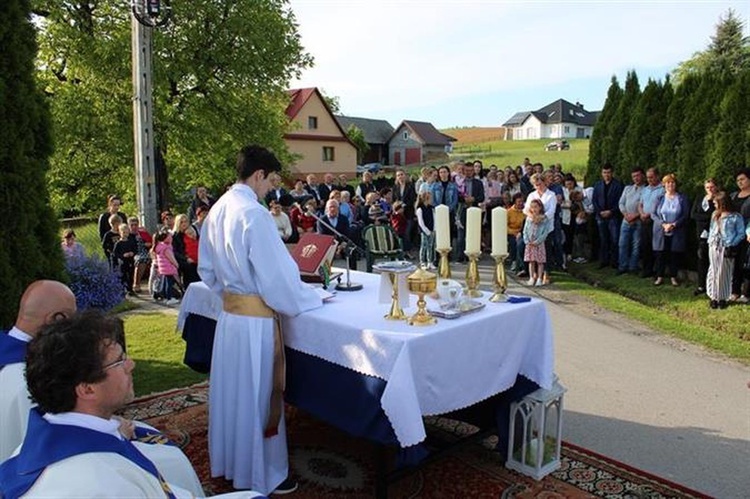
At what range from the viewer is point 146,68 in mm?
10445

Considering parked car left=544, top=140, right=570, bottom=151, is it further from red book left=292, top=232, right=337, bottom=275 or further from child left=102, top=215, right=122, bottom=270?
red book left=292, top=232, right=337, bottom=275

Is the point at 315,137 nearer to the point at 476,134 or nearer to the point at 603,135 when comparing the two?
the point at 603,135

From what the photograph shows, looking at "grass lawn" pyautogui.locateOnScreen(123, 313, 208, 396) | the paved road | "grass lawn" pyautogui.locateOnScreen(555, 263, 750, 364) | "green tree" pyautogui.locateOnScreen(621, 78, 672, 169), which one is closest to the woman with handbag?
"grass lawn" pyautogui.locateOnScreen(555, 263, 750, 364)

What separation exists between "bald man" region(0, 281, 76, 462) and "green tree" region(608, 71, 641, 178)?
11.6 m

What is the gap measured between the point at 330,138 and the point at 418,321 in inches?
1722

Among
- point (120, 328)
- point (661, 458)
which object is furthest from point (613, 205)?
point (120, 328)

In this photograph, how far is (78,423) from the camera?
1.84 metres

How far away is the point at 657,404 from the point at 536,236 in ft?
16.8

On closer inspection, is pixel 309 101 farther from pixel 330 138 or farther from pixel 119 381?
pixel 119 381

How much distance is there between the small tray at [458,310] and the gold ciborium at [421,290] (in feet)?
0.30

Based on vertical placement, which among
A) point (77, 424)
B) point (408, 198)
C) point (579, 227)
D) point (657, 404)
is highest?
point (408, 198)

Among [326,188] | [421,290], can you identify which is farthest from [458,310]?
[326,188]

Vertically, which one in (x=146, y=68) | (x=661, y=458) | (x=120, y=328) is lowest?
(x=661, y=458)

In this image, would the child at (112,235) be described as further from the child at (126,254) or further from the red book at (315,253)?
the red book at (315,253)
